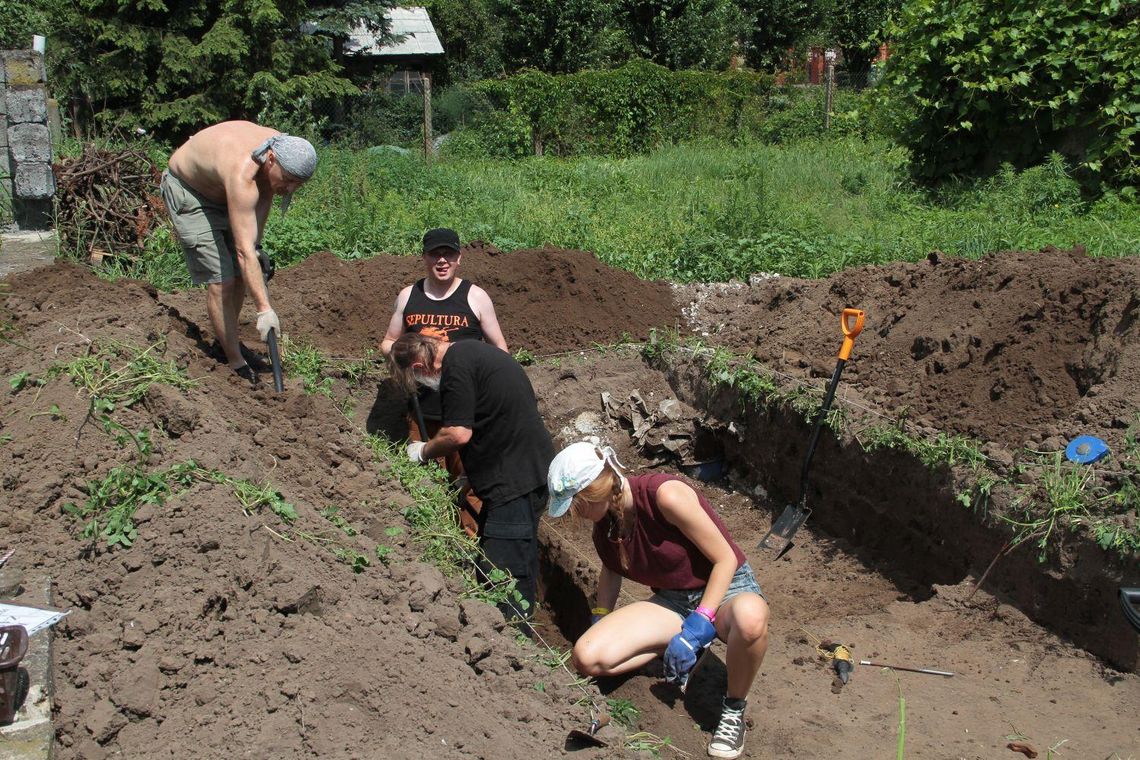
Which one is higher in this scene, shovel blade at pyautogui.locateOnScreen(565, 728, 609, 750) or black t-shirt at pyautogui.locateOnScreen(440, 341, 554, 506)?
black t-shirt at pyautogui.locateOnScreen(440, 341, 554, 506)

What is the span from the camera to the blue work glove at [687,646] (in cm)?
374

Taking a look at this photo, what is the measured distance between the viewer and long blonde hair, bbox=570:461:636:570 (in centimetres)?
384

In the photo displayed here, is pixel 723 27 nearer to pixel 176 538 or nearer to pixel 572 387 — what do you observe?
pixel 572 387

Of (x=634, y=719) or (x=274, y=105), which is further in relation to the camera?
(x=274, y=105)

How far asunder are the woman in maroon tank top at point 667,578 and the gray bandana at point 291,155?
2.30m

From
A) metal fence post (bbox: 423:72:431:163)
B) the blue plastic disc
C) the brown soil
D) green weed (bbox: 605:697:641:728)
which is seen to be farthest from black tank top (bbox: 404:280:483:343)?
metal fence post (bbox: 423:72:431:163)

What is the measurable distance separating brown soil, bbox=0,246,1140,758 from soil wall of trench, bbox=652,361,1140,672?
11 centimetres

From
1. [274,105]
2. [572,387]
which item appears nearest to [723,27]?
[274,105]

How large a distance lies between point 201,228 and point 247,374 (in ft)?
3.03

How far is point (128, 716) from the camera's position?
10.3ft

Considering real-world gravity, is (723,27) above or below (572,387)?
above

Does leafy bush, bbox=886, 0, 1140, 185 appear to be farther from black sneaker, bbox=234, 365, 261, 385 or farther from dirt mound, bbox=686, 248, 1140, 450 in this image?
black sneaker, bbox=234, 365, 261, 385

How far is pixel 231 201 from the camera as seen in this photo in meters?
5.23

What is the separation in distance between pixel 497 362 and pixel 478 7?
26892 mm
